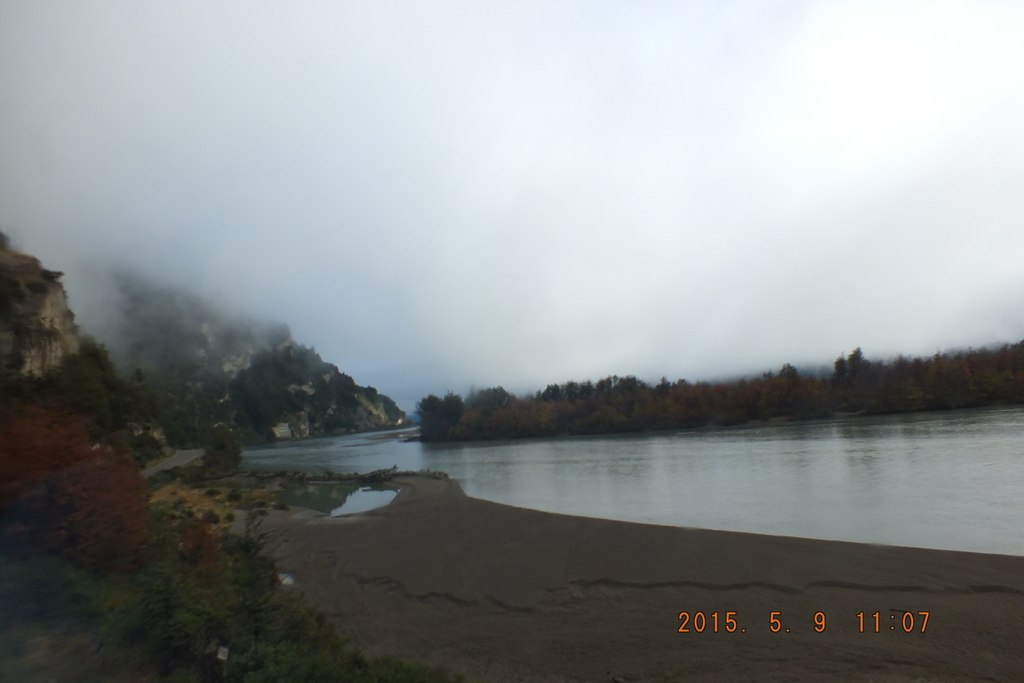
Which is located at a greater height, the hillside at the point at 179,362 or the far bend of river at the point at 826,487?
the hillside at the point at 179,362

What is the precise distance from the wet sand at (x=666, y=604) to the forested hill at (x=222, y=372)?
39.7 metres

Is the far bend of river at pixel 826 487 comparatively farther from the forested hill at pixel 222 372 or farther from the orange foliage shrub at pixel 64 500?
the forested hill at pixel 222 372

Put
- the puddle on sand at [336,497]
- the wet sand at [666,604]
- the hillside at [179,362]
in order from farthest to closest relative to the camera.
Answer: the puddle on sand at [336,497] < the hillside at [179,362] < the wet sand at [666,604]

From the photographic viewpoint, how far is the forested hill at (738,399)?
220 feet

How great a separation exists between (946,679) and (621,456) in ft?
137

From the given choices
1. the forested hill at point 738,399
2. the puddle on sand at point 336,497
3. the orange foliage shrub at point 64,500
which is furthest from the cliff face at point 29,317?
the forested hill at point 738,399

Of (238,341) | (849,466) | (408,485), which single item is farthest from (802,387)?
(238,341)

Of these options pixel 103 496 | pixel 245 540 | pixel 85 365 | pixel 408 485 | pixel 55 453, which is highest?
pixel 85 365

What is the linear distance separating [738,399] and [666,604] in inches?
3204

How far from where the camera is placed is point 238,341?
130875mm

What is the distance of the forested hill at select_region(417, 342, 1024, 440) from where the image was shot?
220ft

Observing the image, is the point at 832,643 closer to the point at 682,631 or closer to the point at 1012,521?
the point at 682,631
